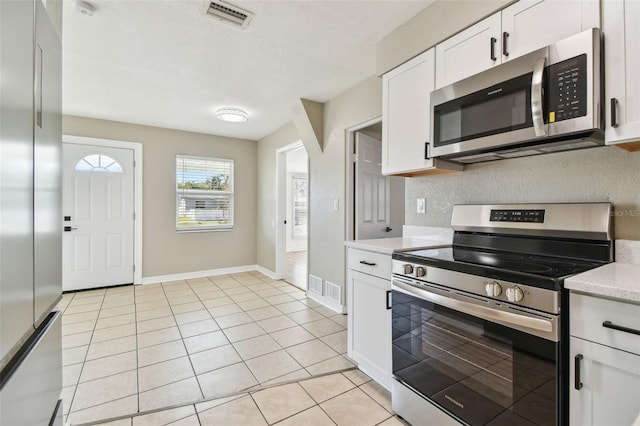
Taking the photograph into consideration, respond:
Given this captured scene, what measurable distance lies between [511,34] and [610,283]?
1276mm

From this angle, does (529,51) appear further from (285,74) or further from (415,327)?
(285,74)

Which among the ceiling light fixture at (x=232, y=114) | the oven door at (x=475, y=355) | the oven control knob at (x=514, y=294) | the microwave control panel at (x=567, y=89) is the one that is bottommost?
the oven door at (x=475, y=355)

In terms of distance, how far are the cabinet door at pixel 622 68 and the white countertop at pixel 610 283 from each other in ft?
1.72

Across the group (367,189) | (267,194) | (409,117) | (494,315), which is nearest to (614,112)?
(494,315)

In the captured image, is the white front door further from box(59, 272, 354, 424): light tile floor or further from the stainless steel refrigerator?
the stainless steel refrigerator

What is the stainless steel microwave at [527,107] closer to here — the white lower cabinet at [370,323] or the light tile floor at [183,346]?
the white lower cabinet at [370,323]

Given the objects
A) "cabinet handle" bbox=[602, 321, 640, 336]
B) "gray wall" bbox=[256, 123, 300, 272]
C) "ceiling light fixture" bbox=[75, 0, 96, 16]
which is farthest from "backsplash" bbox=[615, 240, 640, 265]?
"gray wall" bbox=[256, 123, 300, 272]

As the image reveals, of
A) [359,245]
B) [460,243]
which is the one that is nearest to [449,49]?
[460,243]

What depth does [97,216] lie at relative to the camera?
4.34 metres

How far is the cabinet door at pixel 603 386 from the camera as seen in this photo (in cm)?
94

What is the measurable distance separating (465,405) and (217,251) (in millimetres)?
4699

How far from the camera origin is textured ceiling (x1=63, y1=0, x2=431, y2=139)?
2025 mm

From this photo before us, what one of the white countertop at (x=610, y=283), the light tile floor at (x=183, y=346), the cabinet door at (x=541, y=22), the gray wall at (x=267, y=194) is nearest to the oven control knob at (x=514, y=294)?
the white countertop at (x=610, y=283)

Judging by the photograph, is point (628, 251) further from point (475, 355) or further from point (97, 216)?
point (97, 216)
